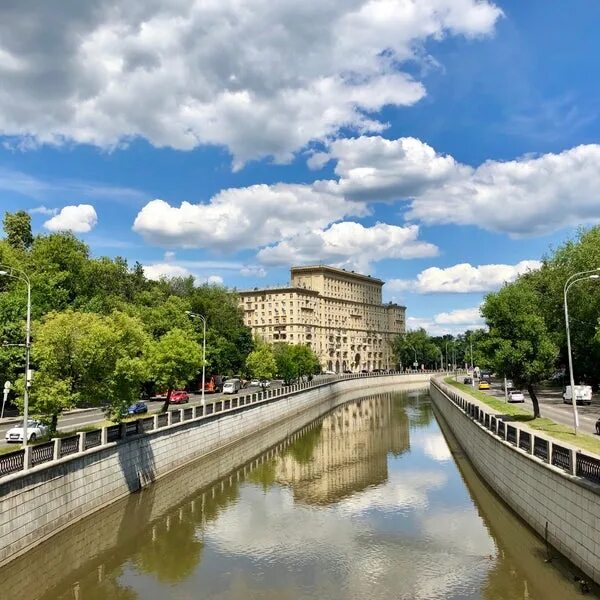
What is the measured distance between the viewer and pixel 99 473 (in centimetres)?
2883

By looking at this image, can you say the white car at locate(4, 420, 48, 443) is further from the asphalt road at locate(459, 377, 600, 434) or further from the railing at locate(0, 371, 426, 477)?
the asphalt road at locate(459, 377, 600, 434)

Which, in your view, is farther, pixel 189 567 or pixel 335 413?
pixel 335 413

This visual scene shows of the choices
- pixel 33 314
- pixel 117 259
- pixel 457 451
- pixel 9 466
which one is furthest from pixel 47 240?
pixel 9 466

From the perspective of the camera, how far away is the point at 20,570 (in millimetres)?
20859

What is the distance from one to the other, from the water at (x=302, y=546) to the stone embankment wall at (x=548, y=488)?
0.78 metres

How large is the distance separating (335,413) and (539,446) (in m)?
68.5

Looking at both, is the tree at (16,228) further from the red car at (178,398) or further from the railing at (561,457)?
the railing at (561,457)

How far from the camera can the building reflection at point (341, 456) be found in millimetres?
36938

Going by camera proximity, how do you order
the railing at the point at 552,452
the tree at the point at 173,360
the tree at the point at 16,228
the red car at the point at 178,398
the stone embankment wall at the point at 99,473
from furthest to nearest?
the tree at the point at 16,228
the red car at the point at 178,398
the tree at the point at 173,360
the stone embankment wall at the point at 99,473
the railing at the point at 552,452

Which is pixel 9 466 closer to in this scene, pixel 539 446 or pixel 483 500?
pixel 539 446

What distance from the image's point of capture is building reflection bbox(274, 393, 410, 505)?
121 feet

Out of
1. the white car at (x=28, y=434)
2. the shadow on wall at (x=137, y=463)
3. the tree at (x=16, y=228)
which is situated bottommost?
the shadow on wall at (x=137, y=463)

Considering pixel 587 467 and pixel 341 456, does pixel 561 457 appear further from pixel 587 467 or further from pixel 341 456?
pixel 341 456

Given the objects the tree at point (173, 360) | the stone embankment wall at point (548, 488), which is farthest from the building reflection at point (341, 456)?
the tree at point (173, 360)
